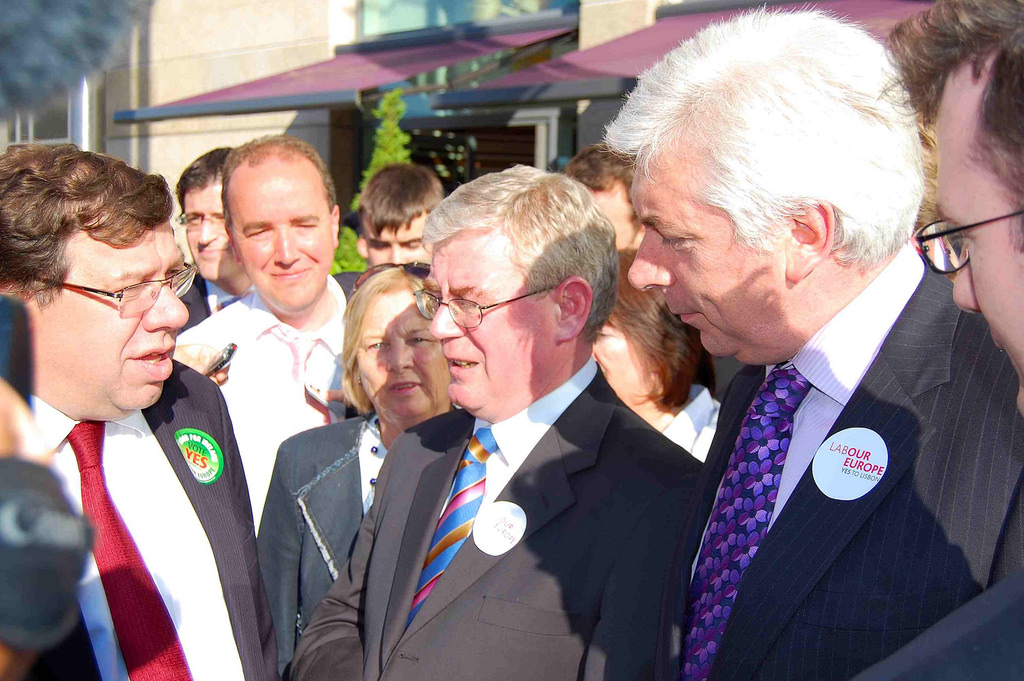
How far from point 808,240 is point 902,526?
0.57 m

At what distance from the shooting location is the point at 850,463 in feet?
4.96

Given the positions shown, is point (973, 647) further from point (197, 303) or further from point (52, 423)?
point (197, 303)

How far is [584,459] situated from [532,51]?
6.68 meters

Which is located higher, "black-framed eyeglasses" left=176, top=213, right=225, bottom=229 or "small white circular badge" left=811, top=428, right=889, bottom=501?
"small white circular badge" left=811, top=428, right=889, bottom=501

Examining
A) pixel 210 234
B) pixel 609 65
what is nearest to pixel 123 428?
pixel 210 234

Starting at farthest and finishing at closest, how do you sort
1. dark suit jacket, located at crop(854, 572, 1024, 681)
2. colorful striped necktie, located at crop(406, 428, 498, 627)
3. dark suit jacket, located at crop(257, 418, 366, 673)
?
dark suit jacket, located at crop(257, 418, 366, 673) < colorful striped necktie, located at crop(406, 428, 498, 627) < dark suit jacket, located at crop(854, 572, 1024, 681)

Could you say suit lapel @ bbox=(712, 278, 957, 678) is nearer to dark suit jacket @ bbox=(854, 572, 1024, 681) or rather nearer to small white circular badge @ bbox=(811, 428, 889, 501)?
small white circular badge @ bbox=(811, 428, 889, 501)

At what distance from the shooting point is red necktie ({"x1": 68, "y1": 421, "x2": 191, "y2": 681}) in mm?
1851

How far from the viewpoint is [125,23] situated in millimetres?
409

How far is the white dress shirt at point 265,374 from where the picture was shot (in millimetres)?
3209

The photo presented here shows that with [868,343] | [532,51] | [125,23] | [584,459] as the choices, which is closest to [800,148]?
[868,343]

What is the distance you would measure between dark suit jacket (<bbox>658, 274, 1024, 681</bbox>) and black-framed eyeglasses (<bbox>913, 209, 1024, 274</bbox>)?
0.28 meters

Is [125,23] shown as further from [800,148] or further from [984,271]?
[800,148]

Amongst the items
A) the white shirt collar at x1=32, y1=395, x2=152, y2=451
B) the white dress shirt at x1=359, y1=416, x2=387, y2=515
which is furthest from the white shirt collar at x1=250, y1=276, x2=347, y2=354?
the white shirt collar at x1=32, y1=395, x2=152, y2=451
